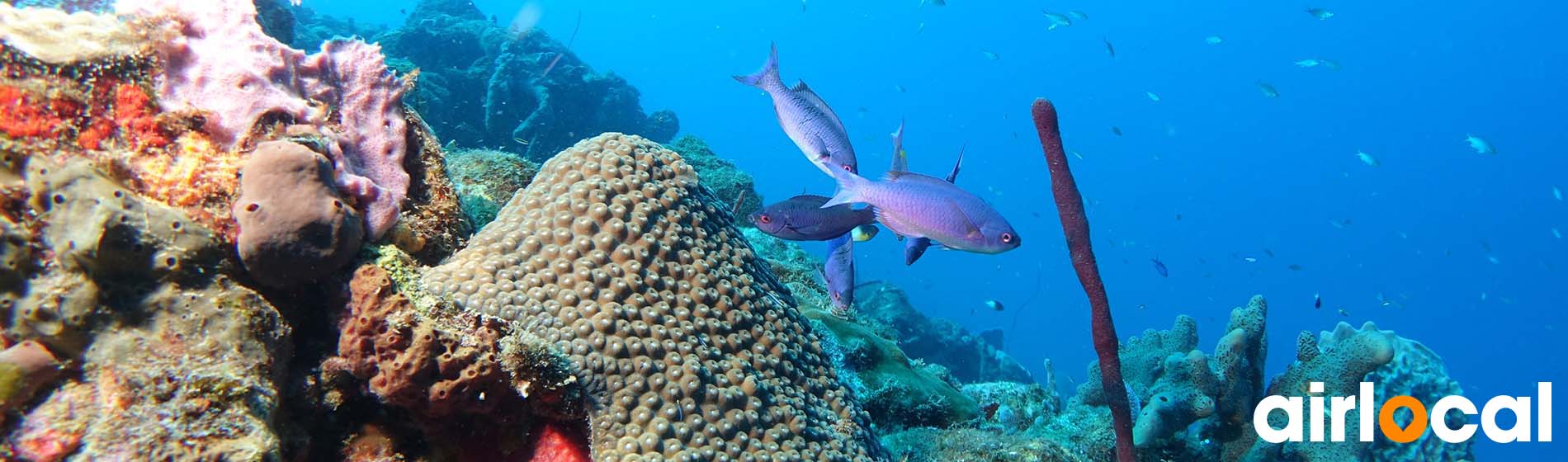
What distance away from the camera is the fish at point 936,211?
10.4 ft

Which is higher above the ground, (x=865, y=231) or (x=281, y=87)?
(x=281, y=87)

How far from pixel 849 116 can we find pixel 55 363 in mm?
131650

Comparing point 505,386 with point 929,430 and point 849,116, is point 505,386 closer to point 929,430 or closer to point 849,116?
point 929,430

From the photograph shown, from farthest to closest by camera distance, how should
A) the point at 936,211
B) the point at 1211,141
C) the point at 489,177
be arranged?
1. the point at 1211,141
2. the point at 489,177
3. the point at 936,211

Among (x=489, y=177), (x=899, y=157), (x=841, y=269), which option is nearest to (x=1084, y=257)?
(x=899, y=157)

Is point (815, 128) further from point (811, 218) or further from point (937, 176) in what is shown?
→ point (937, 176)

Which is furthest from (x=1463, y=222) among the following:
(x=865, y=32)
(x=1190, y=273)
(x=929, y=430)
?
(x=929, y=430)

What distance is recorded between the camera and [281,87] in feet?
8.22

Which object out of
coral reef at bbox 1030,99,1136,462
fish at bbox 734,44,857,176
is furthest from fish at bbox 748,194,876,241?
coral reef at bbox 1030,99,1136,462

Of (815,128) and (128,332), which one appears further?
(815,128)

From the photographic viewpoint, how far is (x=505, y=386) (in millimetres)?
2094

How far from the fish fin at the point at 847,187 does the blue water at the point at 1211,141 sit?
1999 inches

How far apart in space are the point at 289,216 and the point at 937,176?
7661mm

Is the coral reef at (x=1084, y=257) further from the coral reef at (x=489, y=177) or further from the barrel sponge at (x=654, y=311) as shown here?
the coral reef at (x=489, y=177)
